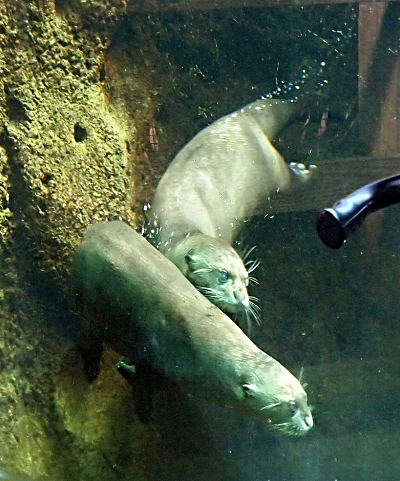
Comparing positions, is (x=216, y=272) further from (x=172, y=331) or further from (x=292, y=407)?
(x=292, y=407)

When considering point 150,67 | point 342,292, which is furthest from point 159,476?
point 150,67

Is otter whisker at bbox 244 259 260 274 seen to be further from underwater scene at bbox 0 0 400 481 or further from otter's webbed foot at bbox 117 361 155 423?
otter's webbed foot at bbox 117 361 155 423

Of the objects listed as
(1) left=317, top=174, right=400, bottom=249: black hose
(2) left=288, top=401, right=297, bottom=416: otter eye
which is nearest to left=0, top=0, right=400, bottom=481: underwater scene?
(2) left=288, top=401, right=297, bottom=416: otter eye

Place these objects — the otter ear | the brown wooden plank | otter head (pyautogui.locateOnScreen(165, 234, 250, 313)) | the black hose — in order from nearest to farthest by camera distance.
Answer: the black hose
the otter ear
otter head (pyautogui.locateOnScreen(165, 234, 250, 313))
the brown wooden plank

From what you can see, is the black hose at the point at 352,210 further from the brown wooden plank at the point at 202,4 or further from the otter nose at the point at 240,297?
the brown wooden plank at the point at 202,4

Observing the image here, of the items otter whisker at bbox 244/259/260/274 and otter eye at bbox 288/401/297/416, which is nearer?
otter eye at bbox 288/401/297/416

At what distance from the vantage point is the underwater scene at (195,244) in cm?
120

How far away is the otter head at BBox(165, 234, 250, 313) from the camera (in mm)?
1197

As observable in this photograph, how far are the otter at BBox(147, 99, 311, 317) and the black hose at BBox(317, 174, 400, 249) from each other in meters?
0.77

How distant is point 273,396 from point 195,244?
327 mm

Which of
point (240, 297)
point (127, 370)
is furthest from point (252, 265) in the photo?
point (127, 370)

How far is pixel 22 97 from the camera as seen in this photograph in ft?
4.13

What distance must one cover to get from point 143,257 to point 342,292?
64 centimetres

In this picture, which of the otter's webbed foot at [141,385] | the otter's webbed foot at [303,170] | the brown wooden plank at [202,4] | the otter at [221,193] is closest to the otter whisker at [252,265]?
the otter at [221,193]
